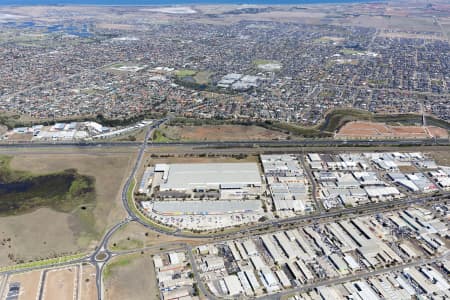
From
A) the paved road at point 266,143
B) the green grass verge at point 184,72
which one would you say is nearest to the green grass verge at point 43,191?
the paved road at point 266,143

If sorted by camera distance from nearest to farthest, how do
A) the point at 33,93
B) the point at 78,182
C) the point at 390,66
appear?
the point at 78,182
the point at 33,93
the point at 390,66

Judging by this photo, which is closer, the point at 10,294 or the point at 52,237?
the point at 10,294

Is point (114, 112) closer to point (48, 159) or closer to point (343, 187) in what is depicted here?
point (48, 159)

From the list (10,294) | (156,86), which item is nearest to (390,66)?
(156,86)

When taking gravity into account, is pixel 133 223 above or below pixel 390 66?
below

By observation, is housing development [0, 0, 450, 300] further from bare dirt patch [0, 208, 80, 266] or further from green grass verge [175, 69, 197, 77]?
green grass verge [175, 69, 197, 77]

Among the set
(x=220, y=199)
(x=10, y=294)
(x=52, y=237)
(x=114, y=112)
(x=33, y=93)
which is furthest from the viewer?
(x=33, y=93)
